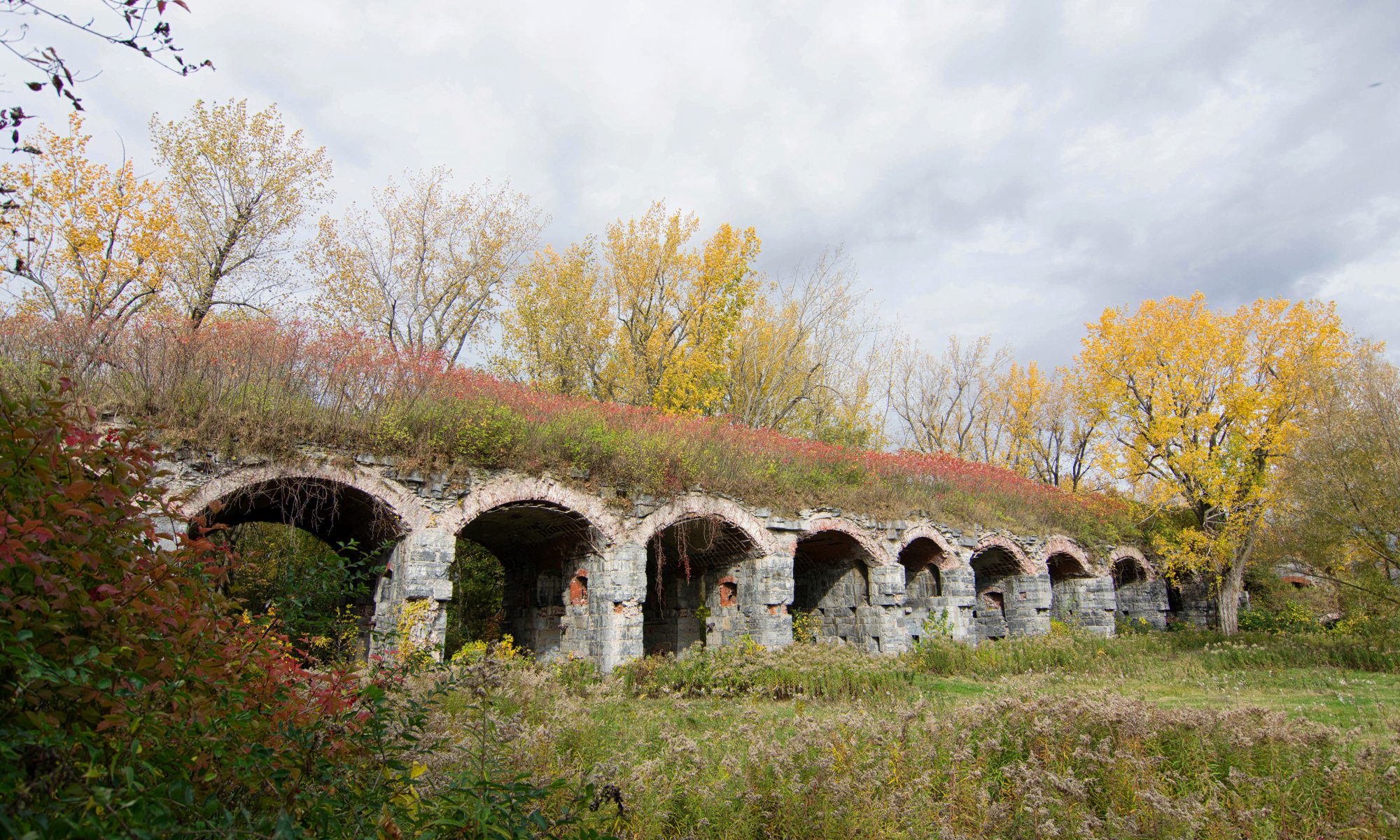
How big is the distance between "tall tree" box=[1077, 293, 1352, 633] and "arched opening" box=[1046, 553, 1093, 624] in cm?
212

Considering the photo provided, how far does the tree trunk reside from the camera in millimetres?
18109

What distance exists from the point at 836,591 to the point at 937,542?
95.8 inches

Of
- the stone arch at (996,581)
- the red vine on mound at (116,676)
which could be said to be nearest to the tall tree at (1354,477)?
the stone arch at (996,581)

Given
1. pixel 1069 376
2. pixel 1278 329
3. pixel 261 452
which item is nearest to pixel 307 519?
pixel 261 452

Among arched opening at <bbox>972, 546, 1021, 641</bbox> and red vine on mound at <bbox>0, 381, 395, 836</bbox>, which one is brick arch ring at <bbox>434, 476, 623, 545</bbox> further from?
arched opening at <bbox>972, 546, 1021, 641</bbox>

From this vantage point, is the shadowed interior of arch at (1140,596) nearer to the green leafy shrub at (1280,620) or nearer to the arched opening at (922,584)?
the green leafy shrub at (1280,620)

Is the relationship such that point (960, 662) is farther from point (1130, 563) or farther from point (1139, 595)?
point (1139, 595)

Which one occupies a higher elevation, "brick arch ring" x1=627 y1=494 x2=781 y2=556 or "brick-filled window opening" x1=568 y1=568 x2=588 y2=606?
"brick arch ring" x1=627 y1=494 x2=781 y2=556

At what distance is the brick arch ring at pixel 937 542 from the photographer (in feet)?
51.0

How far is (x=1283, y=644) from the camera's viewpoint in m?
14.7

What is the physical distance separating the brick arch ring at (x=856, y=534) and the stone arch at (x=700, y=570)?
1087mm

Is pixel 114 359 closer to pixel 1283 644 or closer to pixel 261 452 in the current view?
pixel 261 452

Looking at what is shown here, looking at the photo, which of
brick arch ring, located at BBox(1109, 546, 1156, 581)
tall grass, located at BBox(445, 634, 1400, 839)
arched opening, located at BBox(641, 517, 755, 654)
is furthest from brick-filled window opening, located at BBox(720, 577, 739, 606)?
brick arch ring, located at BBox(1109, 546, 1156, 581)

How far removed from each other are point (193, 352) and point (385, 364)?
7.49 ft
